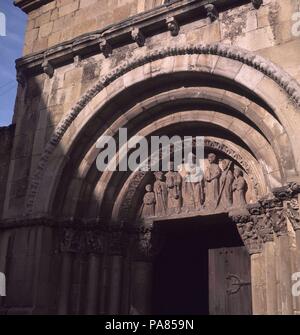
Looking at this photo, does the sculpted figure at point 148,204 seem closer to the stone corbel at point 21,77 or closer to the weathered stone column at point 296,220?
the weathered stone column at point 296,220

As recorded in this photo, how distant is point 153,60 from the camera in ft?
25.2

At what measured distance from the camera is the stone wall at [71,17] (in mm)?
8648

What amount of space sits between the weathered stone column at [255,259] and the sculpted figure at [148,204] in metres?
1.57

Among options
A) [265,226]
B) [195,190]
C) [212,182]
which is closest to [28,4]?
[195,190]

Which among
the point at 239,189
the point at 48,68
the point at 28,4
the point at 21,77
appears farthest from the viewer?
the point at 28,4

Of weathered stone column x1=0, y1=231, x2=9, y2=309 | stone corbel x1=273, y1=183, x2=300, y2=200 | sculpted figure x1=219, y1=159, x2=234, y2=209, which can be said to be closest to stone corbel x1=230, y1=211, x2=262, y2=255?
sculpted figure x1=219, y1=159, x2=234, y2=209

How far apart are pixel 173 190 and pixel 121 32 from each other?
107 inches

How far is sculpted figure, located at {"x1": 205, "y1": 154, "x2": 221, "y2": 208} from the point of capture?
764cm

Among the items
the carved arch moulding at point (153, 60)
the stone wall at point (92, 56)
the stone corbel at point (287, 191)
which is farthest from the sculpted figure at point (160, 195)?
the stone corbel at point (287, 191)

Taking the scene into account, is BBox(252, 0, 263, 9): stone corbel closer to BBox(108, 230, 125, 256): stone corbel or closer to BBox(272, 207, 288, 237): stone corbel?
BBox(272, 207, 288, 237): stone corbel

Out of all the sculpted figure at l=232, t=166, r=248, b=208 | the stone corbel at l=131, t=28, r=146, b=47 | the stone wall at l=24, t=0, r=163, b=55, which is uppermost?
the stone wall at l=24, t=0, r=163, b=55

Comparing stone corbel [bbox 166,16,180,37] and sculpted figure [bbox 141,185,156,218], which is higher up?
stone corbel [bbox 166,16,180,37]

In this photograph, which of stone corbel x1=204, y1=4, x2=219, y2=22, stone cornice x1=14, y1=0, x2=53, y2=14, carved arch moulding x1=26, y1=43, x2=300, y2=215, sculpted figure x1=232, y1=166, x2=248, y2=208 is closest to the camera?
carved arch moulding x1=26, y1=43, x2=300, y2=215

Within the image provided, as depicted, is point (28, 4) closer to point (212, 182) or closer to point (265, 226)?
point (212, 182)
